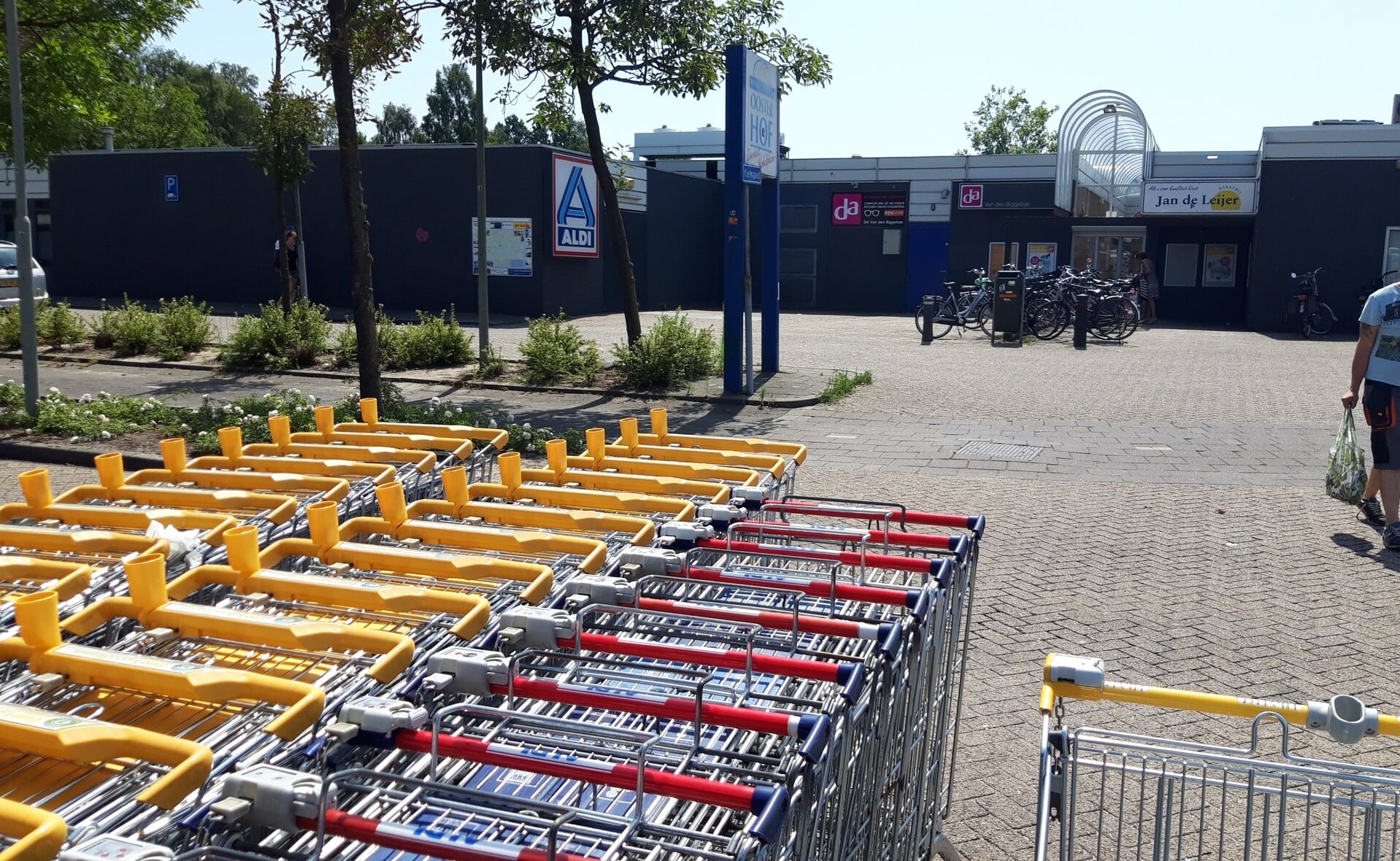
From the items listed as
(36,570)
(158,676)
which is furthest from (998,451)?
(158,676)

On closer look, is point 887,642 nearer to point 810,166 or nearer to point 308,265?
point 308,265

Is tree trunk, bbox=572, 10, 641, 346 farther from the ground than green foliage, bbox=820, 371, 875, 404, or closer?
farther from the ground

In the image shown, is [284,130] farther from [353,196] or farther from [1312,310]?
[1312,310]

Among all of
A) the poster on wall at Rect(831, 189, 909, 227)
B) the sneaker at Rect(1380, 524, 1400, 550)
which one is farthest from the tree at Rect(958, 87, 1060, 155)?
the sneaker at Rect(1380, 524, 1400, 550)

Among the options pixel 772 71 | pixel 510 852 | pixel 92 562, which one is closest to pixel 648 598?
pixel 510 852

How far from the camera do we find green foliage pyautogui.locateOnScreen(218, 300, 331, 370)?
51.7ft

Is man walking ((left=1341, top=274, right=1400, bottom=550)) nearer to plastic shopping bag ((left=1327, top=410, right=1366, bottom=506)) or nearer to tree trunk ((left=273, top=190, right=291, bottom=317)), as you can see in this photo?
plastic shopping bag ((left=1327, top=410, right=1366, bottom=506))

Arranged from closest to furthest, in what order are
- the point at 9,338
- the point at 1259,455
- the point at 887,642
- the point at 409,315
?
the point at 887,642 < the point at 1259,455 < the point at 9,338 < the point at 409,315

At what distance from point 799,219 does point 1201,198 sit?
482 inches

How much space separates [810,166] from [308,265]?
51.6 ft

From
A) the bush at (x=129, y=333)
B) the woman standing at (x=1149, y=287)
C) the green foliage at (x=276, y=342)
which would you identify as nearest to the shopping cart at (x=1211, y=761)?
the green foliage at (x=276, y=342)

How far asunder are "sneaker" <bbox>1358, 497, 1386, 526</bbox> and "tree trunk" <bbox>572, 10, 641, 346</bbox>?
28.5ft

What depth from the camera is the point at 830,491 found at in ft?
29.1

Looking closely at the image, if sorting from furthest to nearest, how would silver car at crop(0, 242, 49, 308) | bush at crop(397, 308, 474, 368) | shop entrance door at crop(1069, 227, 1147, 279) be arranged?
shop entrance door at crop(1069, 227, 1147, 279) < silver car at crop(0, 242, 49, 308) < bush at crop(397, 308, 474, 368)
